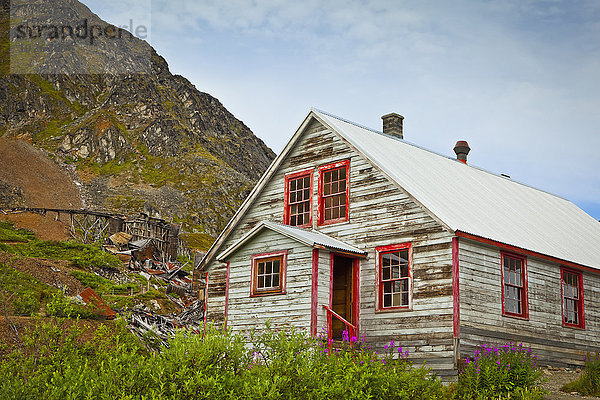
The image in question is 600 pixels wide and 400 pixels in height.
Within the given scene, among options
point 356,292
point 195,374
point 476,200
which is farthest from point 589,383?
point 195,374

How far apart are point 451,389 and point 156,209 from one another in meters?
87.3

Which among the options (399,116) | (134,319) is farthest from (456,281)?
(134,319)

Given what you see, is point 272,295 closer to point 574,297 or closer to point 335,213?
point 335,213

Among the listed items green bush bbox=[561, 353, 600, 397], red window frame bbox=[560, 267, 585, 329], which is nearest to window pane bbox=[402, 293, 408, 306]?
green bush bbox=[561, 353, 600, 397]

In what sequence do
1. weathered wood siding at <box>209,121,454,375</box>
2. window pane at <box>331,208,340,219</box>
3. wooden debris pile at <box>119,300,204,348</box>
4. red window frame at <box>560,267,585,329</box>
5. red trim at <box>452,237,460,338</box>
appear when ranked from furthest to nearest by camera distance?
wooden debris pile at <box>119,300,204,348</box> → red window frame at <box>560,267,585,329</box> → window pane at <box>331,208,340,219</box> → weathered wood siding at <box>209,121,454,375</box> → red trim at <box>452,237,460,338</box>

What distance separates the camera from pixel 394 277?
18.1 m

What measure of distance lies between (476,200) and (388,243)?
14.7 feet

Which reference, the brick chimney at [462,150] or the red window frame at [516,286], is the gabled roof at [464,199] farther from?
the brick chimney at [462,150]

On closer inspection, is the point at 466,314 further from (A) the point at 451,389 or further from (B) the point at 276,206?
(B) the point at 276,206

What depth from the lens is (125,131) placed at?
121 m

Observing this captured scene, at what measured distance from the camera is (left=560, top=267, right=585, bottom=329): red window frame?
20.5m

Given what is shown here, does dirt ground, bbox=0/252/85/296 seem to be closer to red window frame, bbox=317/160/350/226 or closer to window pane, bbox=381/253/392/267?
red window frame, bbox=317/160/350/226

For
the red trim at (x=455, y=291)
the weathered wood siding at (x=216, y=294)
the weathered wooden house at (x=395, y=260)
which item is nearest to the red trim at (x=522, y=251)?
the weathered wooden house at (x=395, y=260)

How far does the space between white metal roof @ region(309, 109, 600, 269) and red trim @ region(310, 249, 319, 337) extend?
127 inches
